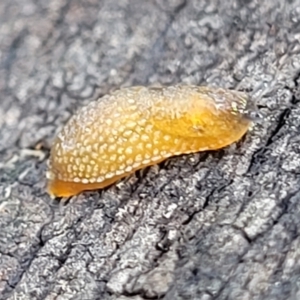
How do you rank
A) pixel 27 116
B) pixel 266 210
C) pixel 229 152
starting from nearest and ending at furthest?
1. pixel 266 210
2. pixel 229 152
3. pixel 27 116

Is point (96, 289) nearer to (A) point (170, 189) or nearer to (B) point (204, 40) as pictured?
(A) point (170, 189)

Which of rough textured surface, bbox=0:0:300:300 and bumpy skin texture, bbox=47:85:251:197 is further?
bumpy skin texture, bbox=47:85:251:197

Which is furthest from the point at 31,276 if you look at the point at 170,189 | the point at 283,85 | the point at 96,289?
the point at 283,85

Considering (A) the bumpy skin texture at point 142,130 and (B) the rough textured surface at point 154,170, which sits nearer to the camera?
(B) the rough textured surface at point 154,170

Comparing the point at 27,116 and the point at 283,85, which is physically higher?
the point at 283,85
